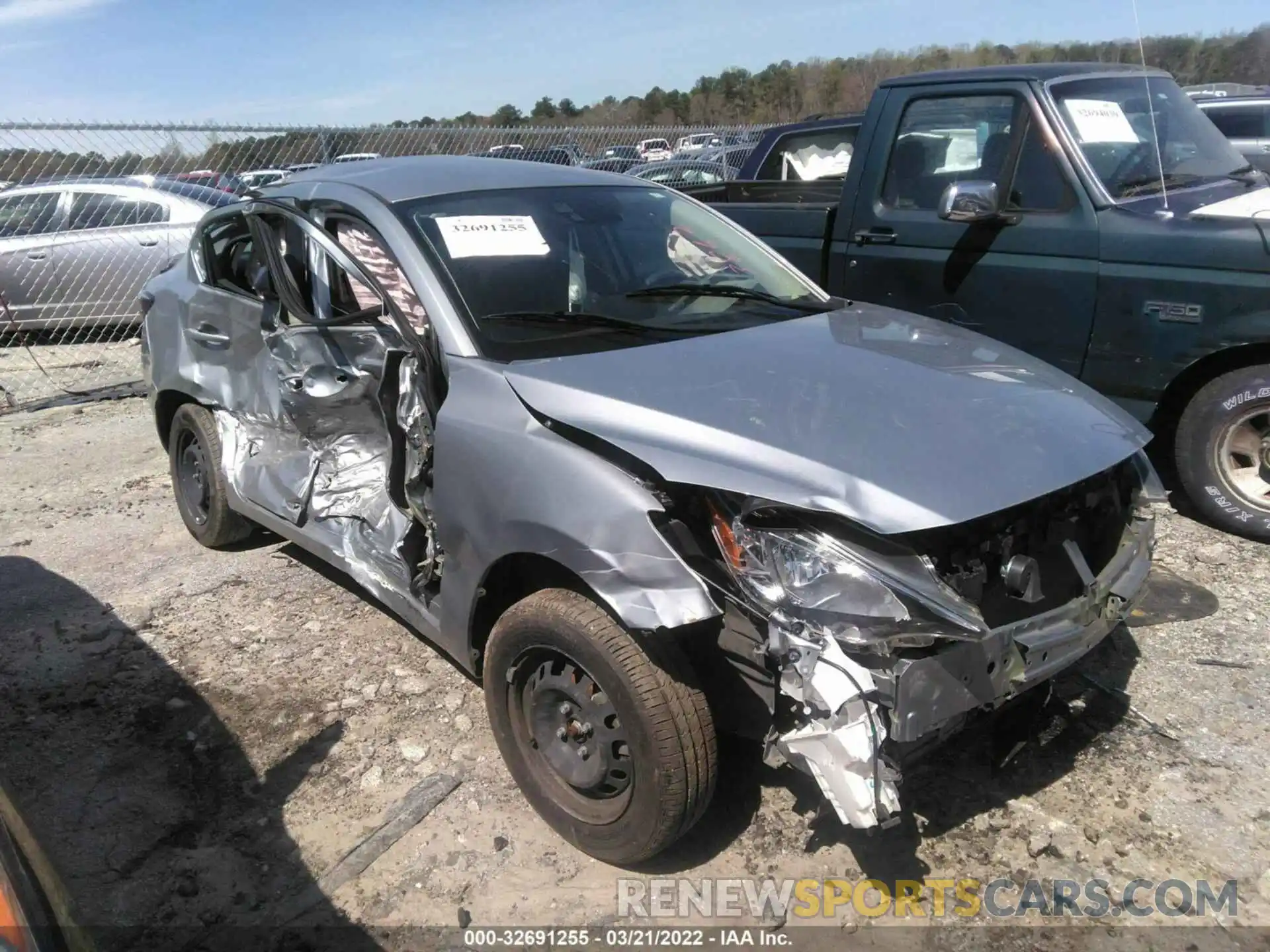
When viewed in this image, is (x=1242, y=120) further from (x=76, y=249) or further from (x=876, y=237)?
(x=76, y=249)

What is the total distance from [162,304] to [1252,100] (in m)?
11.9

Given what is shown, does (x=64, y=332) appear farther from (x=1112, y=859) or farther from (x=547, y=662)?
(x=1112, y=859)

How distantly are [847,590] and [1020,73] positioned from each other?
3.81 metres

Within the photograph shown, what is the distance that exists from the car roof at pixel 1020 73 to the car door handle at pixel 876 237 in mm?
809

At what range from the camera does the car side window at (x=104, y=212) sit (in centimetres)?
990

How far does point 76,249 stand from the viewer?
9938mm

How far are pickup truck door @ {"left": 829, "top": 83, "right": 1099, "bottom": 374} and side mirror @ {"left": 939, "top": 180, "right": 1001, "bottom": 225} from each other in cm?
22

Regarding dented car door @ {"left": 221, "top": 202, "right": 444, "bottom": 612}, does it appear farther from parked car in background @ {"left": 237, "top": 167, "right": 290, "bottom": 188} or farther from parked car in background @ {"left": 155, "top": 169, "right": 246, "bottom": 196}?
parked car in background @ {"left": 237, "top": 167, "right": 290, "bottom": 188}

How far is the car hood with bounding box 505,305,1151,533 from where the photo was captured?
226 centimetres

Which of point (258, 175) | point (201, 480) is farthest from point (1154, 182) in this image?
point (258, 175)

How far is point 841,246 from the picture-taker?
17.9 ft

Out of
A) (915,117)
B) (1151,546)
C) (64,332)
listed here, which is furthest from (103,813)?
(64,332)

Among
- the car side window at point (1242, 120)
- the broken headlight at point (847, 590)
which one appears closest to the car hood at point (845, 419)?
the broken headlight at point (847, 590)

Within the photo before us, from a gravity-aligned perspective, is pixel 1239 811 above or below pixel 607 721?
below
